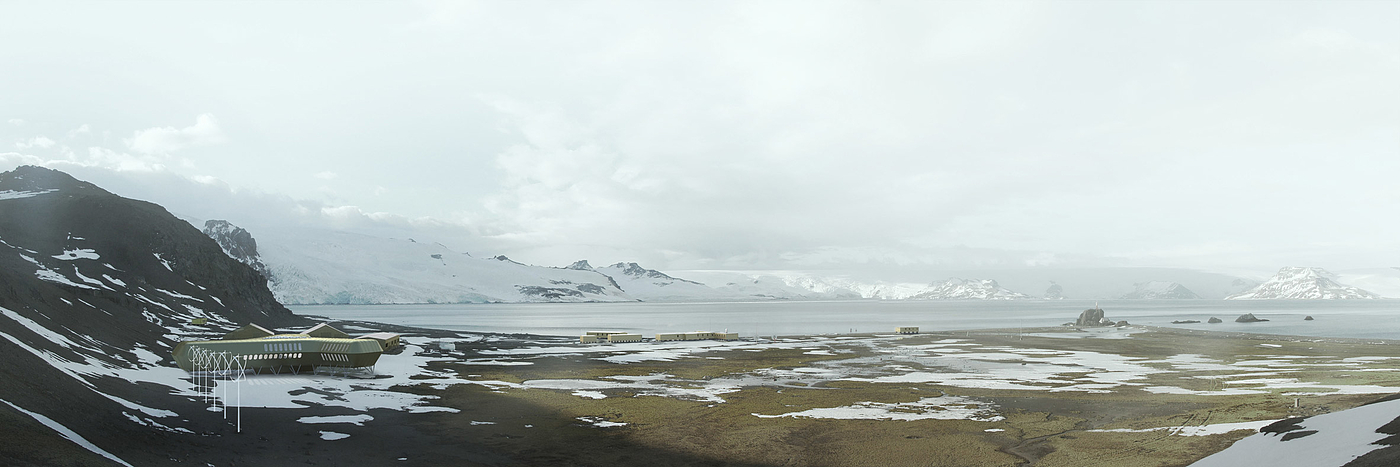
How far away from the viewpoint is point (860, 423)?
33.8 meters

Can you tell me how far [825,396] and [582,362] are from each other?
30.4 m

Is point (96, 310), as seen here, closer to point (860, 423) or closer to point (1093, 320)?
point (860, 423)

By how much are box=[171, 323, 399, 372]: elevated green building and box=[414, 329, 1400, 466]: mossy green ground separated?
7257mm

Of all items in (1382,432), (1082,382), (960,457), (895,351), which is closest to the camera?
(1382,432)

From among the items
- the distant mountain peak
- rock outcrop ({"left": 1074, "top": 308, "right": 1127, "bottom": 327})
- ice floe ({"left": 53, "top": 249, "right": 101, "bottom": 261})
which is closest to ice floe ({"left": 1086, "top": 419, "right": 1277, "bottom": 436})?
ice floe ({"left": 53, "top": 249, "right": 101, "bottom": 261})

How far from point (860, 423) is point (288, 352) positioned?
36.5 meters

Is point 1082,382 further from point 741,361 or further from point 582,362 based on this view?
point 582,362

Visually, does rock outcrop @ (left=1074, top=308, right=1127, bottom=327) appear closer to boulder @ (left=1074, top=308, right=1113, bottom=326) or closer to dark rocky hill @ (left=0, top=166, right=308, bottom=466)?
boulder @ (left=1074, top=308, right=1113, bottom=326)

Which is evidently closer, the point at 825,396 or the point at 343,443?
the point at 343,443

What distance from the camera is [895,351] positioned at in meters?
81.0

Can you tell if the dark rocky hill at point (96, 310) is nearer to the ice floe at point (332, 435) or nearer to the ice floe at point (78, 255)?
the ice floe at point (78, 255)

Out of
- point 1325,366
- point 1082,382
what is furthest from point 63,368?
point 1325,366

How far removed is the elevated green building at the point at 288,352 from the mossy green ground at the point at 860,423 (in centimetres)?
726

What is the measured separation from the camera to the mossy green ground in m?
27.2
